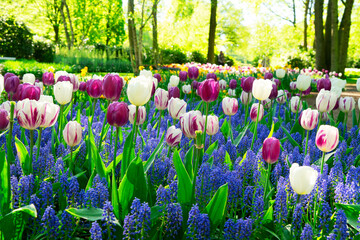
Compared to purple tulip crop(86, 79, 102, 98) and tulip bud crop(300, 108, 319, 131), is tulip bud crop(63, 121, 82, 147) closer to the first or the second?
purple tulip crop(86, 79, 102, 98)

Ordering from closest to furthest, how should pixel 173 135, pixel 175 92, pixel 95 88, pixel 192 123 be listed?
pixel 192 123 → pixel 173 135 → pixel 95 88 → pixel 175 92

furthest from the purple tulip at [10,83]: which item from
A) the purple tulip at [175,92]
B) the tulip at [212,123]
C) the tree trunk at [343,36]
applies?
the tree trunk at [343,36]

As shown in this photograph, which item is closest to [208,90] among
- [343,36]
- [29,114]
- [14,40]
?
[29,114]

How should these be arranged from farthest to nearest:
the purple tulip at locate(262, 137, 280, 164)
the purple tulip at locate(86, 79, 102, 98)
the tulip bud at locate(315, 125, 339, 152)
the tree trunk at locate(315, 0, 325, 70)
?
1. the tree trunk at locate(315, 0, 325, 70)
2. the purple tulip at locate(86, 79, 102, 98)
3. the tulip bud at locate(315, 125, 339, 152)
4. the purple tulip at locate(262, 137, 280, 164)

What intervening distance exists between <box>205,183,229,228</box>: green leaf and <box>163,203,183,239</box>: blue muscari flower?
0.41 feet

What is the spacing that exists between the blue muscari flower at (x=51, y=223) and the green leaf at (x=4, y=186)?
0.79 feet

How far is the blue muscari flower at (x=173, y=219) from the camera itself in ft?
4.33

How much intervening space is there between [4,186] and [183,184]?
0.73 metres

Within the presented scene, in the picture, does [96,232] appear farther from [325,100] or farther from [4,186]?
[325,100]

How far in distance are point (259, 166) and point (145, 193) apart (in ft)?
2.53

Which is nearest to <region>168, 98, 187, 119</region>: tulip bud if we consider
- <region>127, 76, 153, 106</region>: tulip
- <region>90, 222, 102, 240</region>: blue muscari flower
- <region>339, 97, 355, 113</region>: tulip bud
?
<region>127, 76, 153, 106</region>: tulip

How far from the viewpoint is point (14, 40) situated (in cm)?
1942

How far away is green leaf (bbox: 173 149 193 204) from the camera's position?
1.49 metres

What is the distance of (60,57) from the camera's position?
18125 mm
